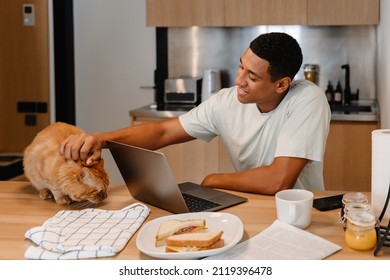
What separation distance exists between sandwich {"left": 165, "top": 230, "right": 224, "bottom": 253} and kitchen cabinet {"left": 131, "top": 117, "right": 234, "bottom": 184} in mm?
2365

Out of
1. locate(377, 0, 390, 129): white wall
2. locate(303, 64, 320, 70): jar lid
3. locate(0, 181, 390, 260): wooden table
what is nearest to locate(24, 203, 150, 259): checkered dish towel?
locate(0, 181, 390, 260): wooden table

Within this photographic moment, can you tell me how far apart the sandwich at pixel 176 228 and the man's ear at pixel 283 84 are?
807 mm

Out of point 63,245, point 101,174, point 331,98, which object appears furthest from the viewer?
point 331,98

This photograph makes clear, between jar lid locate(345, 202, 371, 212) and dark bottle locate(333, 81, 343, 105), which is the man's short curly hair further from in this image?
dark bottle locate(333, 81, 343, 105)

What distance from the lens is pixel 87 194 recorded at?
179cm

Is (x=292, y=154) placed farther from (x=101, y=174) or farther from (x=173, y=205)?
(x=101, y=174)

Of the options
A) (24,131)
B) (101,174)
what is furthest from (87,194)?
(24,131)

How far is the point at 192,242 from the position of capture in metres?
1.36

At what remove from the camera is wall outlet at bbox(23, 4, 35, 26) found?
4.41 m

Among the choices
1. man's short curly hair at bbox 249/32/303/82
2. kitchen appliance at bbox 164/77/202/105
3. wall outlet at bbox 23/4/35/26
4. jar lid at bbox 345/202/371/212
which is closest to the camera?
jar lid at bbox 345/202/371/212

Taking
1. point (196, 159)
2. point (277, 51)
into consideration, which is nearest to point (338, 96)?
point (196, 159)

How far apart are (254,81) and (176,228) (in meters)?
0.85

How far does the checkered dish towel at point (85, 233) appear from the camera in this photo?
1398 millimetres
